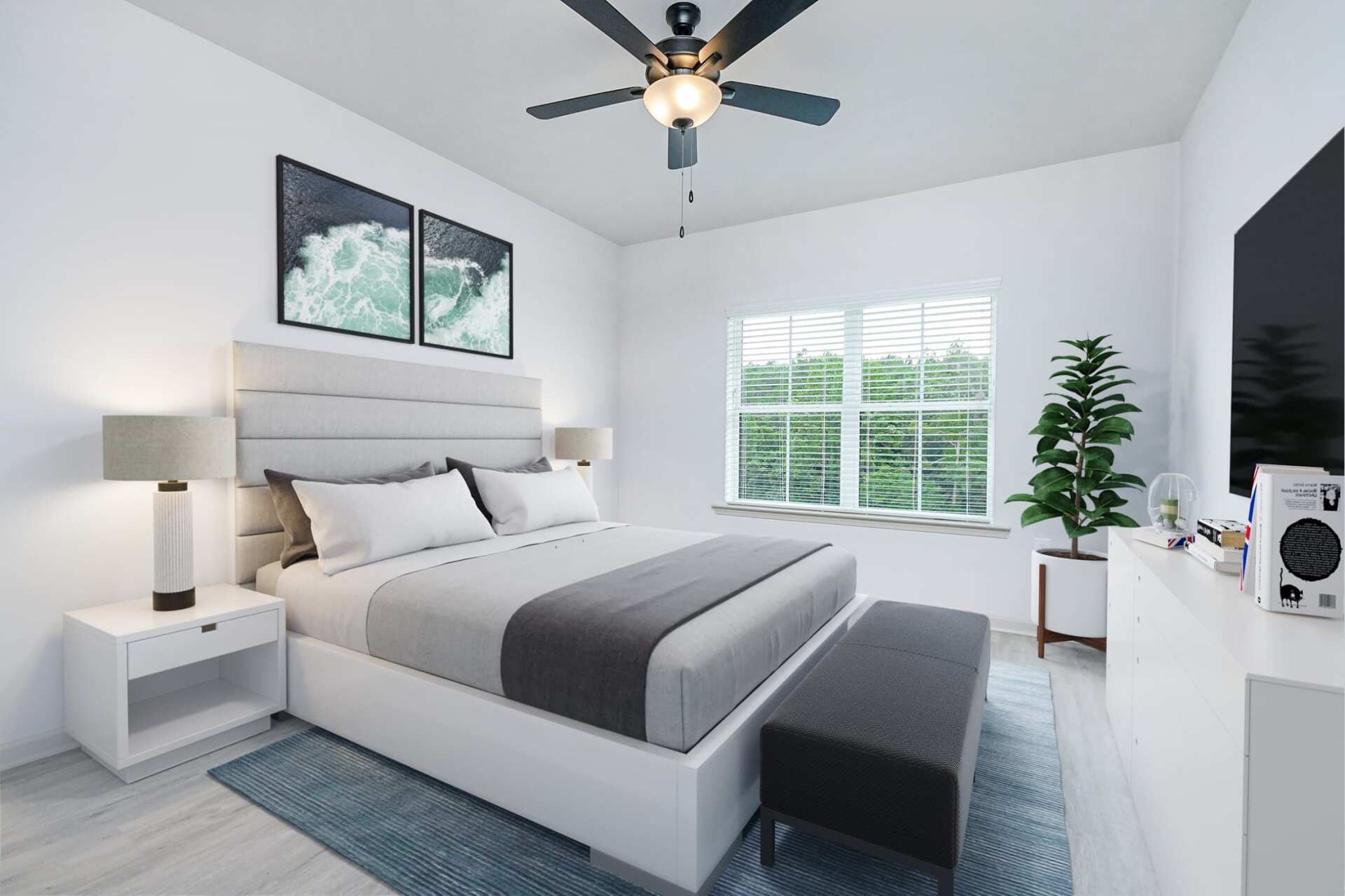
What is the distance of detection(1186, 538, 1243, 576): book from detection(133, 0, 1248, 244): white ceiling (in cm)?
194

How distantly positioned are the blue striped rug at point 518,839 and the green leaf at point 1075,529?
1339mm

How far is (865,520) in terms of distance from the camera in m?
4.14

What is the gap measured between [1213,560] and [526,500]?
2740 millimetres

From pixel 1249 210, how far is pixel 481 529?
10.8 feet

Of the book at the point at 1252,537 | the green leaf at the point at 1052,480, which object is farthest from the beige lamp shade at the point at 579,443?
the book at the point at 1252,537

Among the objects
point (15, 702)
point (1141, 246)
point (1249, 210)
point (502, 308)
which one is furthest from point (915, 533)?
point (15, 702)

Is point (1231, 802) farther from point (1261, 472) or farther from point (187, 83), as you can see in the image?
point (187, 83)

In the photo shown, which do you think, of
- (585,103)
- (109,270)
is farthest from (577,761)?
(109,270)

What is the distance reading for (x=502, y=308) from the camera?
4027mm

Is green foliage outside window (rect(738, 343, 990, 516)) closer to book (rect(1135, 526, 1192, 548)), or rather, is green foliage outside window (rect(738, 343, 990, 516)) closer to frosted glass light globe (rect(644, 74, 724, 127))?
Answer: book (rect(1135, 526, 1192, 548))

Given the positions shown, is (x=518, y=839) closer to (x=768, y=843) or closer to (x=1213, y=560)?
(x=768, y=843)

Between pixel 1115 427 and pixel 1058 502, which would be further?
pixel 1058 502

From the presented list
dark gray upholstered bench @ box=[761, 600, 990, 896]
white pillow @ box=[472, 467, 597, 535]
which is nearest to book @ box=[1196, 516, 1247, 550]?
dark gray upholstered bench @ box=[761, 600, 990, 896]

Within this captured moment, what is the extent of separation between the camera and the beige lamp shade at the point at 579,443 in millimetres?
4234
